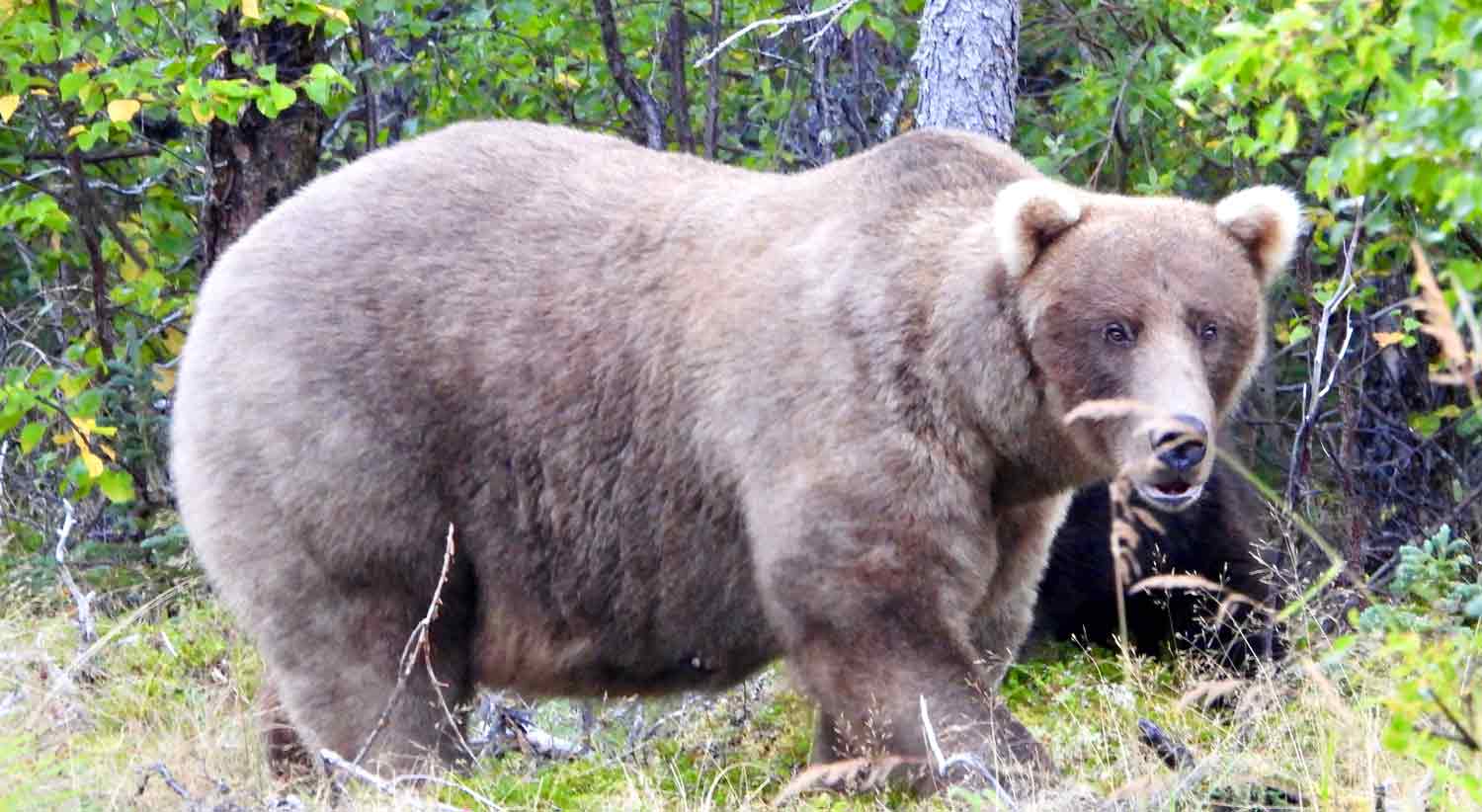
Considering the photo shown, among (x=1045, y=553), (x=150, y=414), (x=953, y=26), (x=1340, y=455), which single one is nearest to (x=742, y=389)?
(x=1045, y=553)

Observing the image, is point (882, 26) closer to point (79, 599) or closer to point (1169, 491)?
point (1169, 491)

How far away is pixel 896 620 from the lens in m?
5.25

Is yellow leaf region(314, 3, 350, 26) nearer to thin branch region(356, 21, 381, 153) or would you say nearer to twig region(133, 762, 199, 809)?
thin branch region(356, 21, 381, 153)

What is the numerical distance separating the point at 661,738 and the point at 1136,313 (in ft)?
8.79

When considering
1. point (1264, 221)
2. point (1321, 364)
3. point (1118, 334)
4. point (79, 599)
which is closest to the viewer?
point (1118, 334)

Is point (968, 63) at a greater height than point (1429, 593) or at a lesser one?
greater

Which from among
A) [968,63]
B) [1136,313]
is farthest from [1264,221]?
[968,63]

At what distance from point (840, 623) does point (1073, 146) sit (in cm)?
463

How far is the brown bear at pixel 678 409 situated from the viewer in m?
5.29

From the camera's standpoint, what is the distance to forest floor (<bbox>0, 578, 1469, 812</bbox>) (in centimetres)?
486

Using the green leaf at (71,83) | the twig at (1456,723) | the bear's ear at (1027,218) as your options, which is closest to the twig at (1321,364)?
the bear's ear at (1027,218)

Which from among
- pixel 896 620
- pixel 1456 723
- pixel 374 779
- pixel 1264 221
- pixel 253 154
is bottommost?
pixel 374 779

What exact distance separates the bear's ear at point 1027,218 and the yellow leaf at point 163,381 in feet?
16.2

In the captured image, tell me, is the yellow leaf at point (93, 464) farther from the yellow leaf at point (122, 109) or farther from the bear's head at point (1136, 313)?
the bear's head at point (1136, 313)
